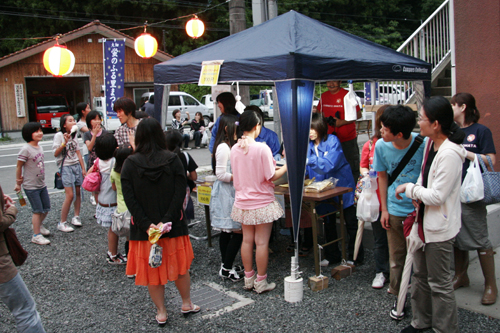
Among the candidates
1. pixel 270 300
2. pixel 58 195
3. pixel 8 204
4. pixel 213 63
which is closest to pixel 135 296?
pixel 270 300

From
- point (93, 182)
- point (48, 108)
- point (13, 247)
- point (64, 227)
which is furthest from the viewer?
point (48, 108)

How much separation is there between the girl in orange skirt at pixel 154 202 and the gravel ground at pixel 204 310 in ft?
1.60

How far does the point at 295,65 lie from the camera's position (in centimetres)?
358

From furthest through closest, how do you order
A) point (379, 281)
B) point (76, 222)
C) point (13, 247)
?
point (76, 222) < point (379, 281) < point (13, 247)

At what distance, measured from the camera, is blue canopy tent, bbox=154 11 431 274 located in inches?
144

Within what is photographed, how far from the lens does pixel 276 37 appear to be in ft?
13.8

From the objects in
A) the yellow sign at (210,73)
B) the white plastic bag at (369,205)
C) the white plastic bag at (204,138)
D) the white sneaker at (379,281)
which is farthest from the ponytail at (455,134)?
the white plastic bag at (204,138)

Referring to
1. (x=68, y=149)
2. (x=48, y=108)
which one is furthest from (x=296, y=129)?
(x=48, y=108)

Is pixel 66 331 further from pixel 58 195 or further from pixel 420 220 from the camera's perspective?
pixel 58 195

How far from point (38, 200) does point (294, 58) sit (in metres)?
3.67

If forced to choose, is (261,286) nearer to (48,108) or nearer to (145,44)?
(145,44)

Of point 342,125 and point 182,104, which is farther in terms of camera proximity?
point 182,104

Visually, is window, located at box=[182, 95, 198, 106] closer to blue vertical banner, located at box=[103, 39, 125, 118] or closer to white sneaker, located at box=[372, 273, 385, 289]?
blue vertical banner, located at box=[103, 39, 125, 118]

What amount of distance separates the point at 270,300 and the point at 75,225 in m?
3.64
